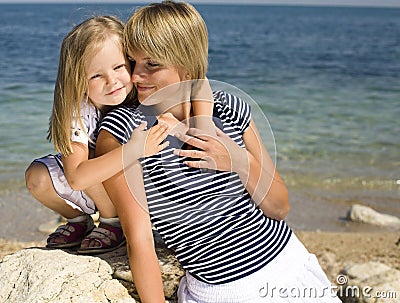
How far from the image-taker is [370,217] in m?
6.19

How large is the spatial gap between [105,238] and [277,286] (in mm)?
861

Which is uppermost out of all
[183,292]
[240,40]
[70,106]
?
[70,106]

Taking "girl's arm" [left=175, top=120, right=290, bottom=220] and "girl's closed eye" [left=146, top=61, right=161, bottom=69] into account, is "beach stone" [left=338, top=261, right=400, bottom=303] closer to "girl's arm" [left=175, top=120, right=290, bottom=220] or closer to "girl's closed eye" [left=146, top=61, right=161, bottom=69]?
"girl's arm" [left=175, top=120, right=290, bottom=220]

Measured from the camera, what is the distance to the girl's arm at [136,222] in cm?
250

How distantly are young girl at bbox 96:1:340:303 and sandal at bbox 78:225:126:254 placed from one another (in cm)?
39

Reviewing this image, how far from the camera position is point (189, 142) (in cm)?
255

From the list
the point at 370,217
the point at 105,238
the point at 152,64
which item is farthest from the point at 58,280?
the point at 370,217

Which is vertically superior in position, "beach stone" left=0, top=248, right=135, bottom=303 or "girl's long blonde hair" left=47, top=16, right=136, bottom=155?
"girl's long blonde hair" left=47, top=16, right=136, bottom=155

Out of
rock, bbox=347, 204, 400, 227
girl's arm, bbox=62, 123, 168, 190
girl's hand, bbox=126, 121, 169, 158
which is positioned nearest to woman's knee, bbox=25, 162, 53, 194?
girl's arm, bbox=62, 123, 168, 190

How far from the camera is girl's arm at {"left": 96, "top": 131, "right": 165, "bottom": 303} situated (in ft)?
8.19

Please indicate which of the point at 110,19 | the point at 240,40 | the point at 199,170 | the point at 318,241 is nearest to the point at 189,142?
the point at 199,170

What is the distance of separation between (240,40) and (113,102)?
26.4 metres

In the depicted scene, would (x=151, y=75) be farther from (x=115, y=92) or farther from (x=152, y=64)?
(x=115, y=92)

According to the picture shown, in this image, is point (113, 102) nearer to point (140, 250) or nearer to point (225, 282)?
point (140, 250)
